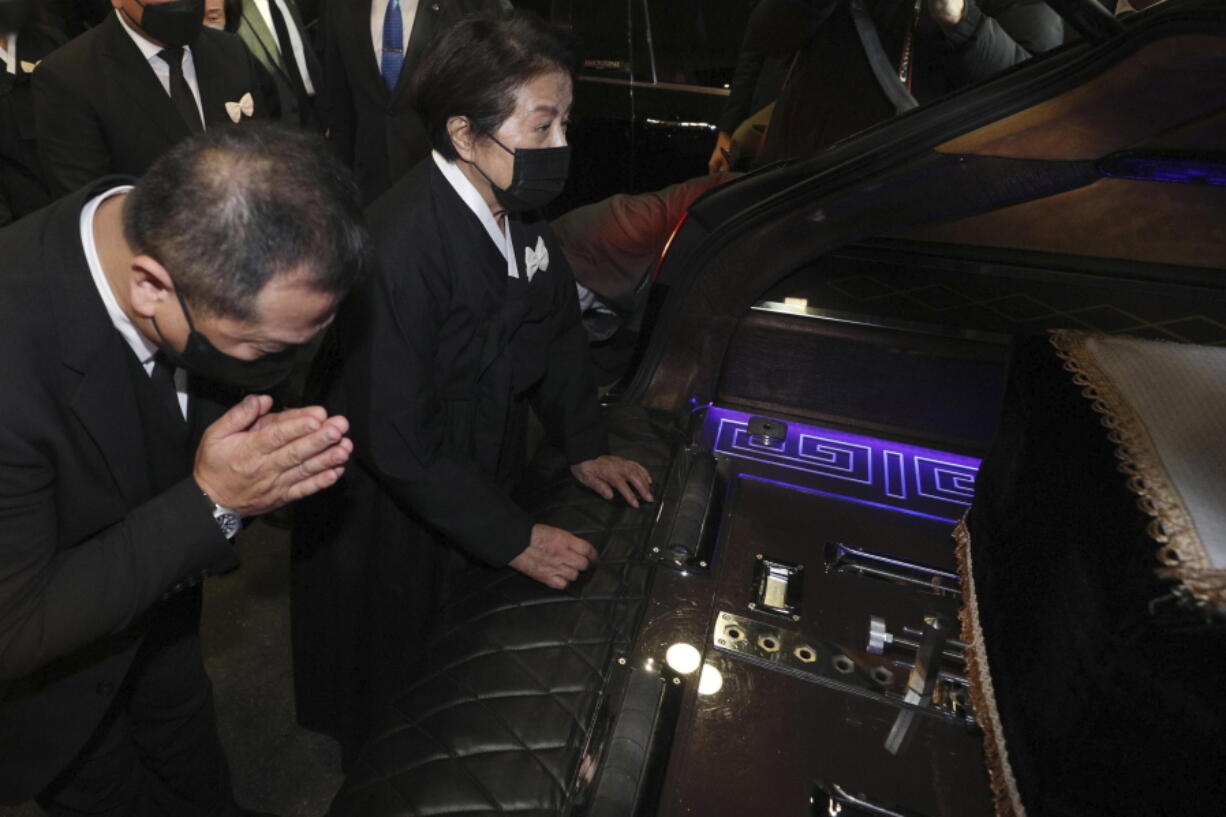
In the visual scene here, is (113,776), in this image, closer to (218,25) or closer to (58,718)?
(58,718)

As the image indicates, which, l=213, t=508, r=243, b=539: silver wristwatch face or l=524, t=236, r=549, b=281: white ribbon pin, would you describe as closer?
l=213, t=508, r=243, b=539: silver wristwatch face

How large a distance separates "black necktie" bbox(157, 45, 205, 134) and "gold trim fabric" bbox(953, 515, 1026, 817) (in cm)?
287

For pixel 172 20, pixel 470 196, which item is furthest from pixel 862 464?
pixel 172 20

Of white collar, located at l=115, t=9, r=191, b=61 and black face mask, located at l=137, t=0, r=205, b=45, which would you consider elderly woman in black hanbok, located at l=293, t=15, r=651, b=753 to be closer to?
black face mask, located at l=137, t=0, r=205, b=45

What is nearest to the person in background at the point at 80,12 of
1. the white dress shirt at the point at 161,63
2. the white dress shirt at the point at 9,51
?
the white dress shirt at the point at 9,51

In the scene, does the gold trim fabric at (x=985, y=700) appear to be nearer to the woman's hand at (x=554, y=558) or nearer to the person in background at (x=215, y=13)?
the woman's hand at (x=554, y=558)

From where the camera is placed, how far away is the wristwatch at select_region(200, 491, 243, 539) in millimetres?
1126

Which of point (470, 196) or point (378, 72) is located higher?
point (378, 72)

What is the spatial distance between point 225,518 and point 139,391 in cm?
26

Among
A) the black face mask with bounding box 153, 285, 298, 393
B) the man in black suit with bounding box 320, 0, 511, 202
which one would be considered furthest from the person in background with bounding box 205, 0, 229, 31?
the black face mask with bounding box 153, 285, 298, 393

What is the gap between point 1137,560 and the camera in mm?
818

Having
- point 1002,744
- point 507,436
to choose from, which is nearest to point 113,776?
point 507,436

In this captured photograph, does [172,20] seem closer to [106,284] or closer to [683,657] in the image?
[106,284]

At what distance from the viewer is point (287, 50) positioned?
3.64 metres
